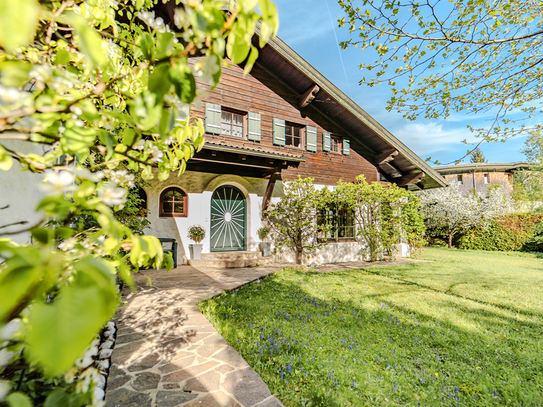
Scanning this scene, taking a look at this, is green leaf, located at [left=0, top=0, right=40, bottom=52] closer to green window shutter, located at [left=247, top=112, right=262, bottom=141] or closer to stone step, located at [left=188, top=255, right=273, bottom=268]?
stone step, located at [left=188, top=255, right=273, bottom=268]

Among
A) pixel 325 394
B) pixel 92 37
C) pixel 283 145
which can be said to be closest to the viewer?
pixel 92 37

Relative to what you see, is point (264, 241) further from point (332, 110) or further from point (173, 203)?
point (332, 110)

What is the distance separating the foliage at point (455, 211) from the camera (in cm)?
1545

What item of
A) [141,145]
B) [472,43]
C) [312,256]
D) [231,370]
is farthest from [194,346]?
[312,256]

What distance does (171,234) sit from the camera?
7.56 m

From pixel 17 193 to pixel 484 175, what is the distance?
38605mm

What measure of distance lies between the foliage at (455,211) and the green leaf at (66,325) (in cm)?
1817

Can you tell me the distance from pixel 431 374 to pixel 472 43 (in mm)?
3996

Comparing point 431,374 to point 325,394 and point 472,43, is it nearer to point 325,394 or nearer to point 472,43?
point 325,394

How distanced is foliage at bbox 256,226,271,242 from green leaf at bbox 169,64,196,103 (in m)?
8.13

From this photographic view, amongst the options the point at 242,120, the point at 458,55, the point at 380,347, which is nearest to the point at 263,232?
the point at 242,120

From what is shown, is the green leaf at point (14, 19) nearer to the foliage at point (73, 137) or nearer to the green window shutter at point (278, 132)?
the foliage at point (73, 137)

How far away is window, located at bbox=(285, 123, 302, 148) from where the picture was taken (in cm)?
962

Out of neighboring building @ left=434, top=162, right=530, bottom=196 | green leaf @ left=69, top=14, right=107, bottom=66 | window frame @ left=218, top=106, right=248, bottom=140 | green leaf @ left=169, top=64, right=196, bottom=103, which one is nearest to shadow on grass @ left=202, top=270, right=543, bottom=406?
green leaf @ left=169, top=64, right=196, bottom=103
